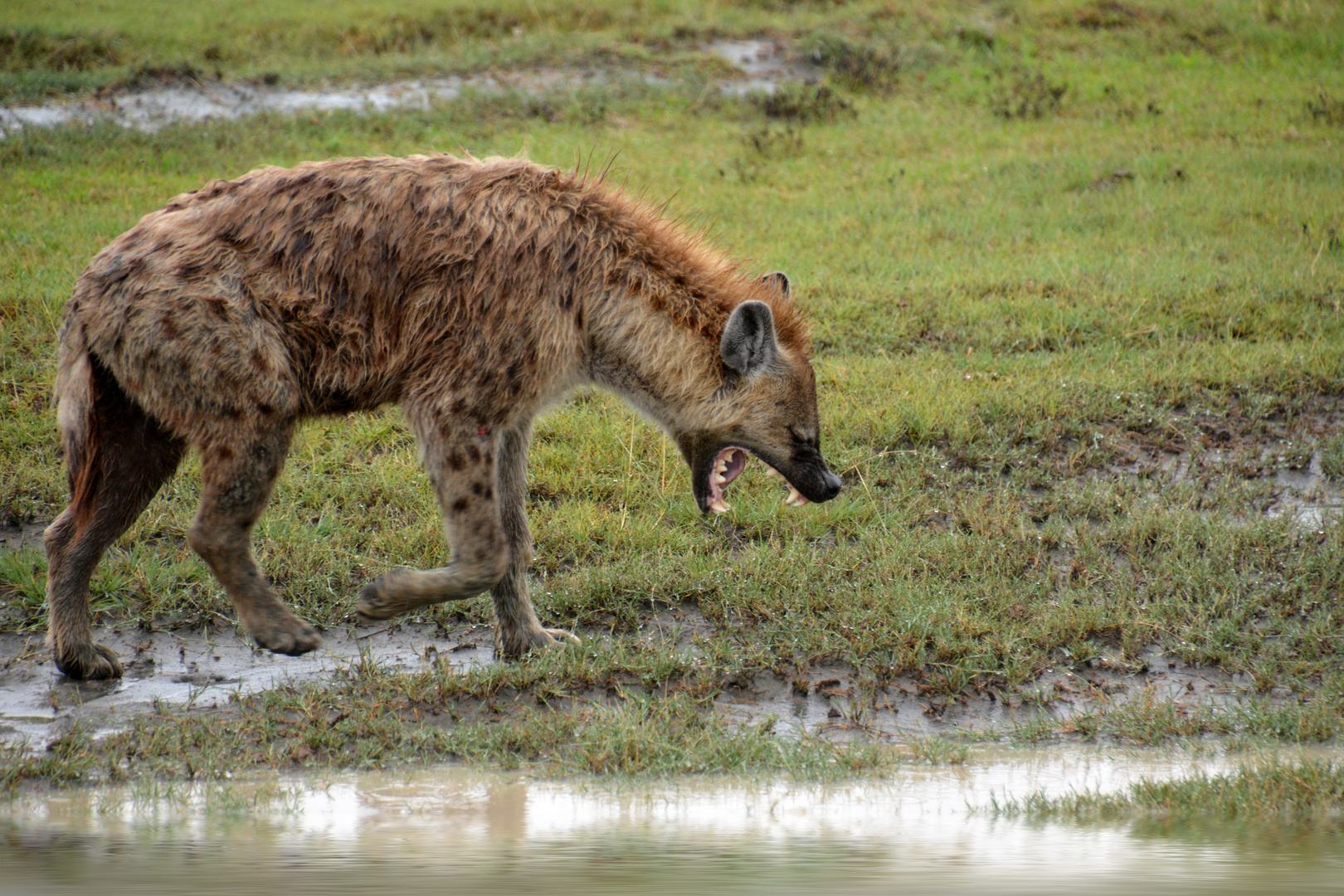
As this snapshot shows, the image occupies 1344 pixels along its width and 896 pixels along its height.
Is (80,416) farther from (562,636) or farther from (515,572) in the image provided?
(562,636)

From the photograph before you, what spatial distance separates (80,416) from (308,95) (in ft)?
28.8

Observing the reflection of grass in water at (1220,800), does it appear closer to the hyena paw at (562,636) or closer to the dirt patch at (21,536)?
the hyena paw at (562,636)

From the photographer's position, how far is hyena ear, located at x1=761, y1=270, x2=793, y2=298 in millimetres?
4805

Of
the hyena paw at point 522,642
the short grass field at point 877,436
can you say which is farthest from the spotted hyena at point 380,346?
the short grass field at point 877,436

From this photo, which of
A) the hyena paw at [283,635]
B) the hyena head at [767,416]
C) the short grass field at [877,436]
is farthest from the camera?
the hyena head at [767,416]

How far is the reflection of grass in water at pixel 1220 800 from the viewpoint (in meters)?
3.21

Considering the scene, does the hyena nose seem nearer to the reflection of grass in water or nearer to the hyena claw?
the reflection of grass in water

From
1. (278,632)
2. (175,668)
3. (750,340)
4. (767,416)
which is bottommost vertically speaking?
(175,668)

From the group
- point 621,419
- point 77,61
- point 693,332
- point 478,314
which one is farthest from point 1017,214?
point 77,61

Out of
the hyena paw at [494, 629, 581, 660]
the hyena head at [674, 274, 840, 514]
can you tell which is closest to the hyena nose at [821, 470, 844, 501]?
the hyena head at [674, 274, 840, 514]

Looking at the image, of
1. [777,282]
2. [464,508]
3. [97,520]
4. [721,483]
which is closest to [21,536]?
[97,520]

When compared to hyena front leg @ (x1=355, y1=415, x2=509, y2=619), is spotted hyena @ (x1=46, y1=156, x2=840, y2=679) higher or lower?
higher

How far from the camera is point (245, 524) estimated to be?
4.12 meters

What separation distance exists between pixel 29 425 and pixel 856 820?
4713 mm
